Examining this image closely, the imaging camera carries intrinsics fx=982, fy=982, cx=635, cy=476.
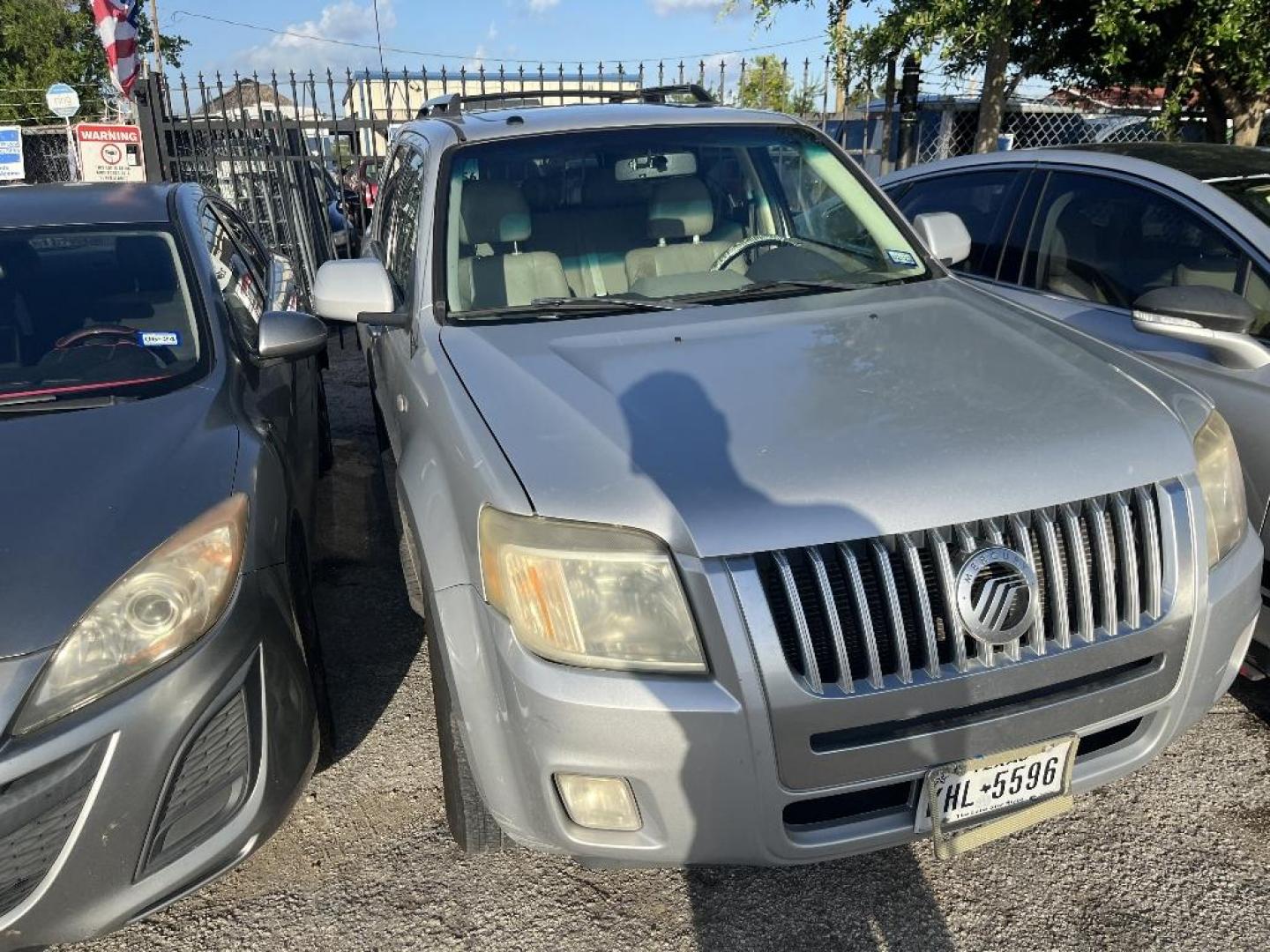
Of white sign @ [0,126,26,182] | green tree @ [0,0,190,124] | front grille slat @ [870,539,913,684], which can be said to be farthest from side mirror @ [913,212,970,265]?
green tree @ [0,0,190,124]

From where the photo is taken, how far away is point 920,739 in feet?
6.22

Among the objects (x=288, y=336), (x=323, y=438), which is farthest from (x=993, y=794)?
(x=323, y=438)

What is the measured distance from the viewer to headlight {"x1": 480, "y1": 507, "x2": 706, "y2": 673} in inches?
72.7

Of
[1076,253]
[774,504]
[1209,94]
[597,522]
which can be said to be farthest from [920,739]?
[1209,94]

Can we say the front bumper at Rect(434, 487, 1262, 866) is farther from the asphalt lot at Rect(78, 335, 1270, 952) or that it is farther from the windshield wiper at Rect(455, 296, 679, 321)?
the windshield wiper at Rect(455, 296, 679, 321)

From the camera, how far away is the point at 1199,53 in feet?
22.1

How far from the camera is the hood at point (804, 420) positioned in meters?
1.88

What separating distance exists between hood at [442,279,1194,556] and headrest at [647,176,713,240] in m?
0.69

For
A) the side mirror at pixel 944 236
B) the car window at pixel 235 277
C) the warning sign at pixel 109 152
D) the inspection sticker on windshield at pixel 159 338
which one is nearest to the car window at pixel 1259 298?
the side mirror at pixel 944 236

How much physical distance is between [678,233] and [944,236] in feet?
3.09

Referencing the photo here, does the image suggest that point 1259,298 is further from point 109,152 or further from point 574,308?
point 109,152

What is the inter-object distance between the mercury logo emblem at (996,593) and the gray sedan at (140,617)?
155 cm

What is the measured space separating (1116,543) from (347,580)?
3155mm

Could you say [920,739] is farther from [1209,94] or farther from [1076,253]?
[1209,94]
